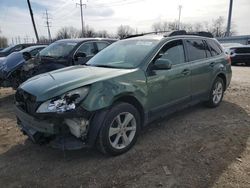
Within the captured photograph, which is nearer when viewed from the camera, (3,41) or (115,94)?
(115,94)

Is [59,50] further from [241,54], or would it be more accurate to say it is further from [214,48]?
[241,54]

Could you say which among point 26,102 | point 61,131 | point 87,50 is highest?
point 87,50

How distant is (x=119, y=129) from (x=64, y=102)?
91 cm

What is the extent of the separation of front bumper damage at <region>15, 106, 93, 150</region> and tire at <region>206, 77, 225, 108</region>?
351cm

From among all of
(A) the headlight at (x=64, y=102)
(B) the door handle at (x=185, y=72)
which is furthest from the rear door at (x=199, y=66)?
(A) the headlight at (x=64, y=102)

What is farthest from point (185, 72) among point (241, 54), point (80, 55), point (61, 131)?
point (241, 54)

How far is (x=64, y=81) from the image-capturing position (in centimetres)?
350

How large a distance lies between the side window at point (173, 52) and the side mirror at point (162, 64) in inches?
10.2

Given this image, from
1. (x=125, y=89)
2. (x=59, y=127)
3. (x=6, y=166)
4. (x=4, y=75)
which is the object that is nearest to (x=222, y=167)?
(x=125, y=89)

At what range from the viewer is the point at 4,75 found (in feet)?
23.2

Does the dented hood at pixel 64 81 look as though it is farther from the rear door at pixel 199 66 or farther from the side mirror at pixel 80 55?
the side mirror at pixel 80 55

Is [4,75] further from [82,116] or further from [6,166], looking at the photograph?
[82,116]

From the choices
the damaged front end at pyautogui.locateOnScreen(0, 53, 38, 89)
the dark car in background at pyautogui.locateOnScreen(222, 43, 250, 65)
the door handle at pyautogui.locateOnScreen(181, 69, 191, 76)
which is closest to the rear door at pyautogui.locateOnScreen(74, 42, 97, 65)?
the damaged front end at pyautogui.locateOnScreen(0, 53, 38, 89)

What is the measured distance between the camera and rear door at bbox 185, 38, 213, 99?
4.97 meters
